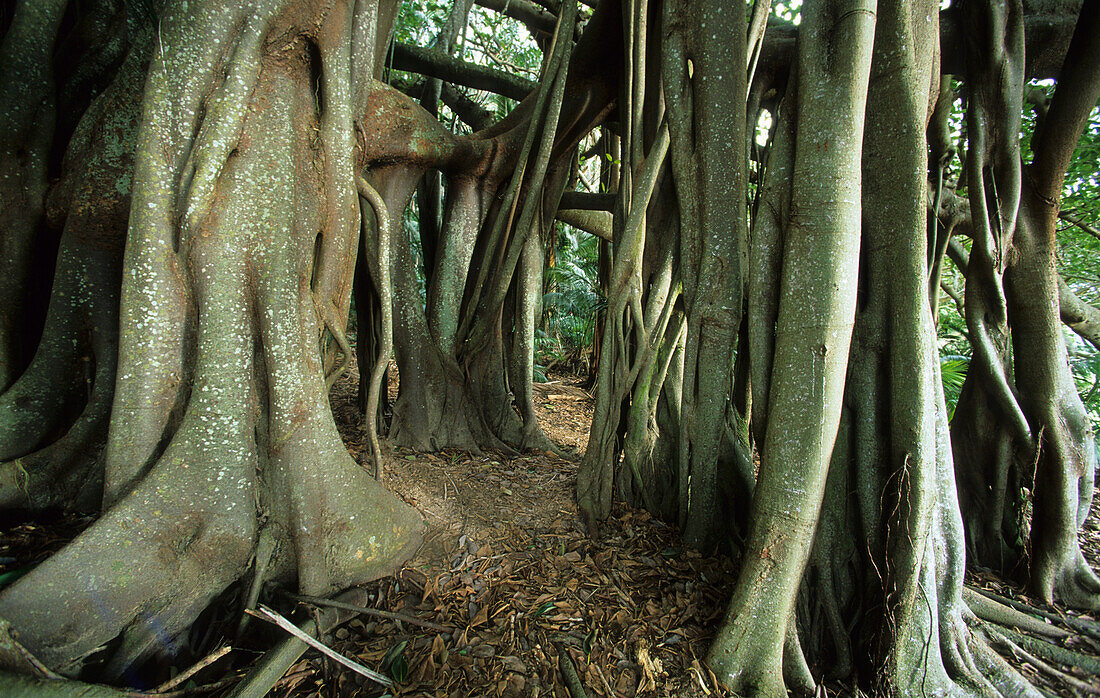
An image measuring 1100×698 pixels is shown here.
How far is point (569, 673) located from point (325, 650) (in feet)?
2.86

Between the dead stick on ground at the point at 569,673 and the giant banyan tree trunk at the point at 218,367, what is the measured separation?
88 cm

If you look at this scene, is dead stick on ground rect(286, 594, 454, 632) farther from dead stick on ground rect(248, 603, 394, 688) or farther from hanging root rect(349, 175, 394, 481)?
hanging root rect(349, 175, 394, 481)

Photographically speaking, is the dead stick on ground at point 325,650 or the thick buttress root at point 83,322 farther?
the thick buttress root at point 83,322

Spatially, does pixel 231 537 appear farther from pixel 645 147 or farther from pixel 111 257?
pixel 645 147

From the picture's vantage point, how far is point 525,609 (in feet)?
6.54

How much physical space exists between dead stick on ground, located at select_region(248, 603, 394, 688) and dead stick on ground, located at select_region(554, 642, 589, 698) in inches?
23.8

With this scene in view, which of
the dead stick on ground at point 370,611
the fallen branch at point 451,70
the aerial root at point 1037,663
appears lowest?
the aerial root at point 1037,663

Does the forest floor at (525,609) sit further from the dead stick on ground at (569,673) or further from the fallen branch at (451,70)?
the fallen branch at (451,70)

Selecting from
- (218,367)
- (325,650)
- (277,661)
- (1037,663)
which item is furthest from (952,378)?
(218,367)

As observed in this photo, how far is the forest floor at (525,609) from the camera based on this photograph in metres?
1.68

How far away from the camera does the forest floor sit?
1.68 m

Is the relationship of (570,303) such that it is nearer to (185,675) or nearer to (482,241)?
(482,241)

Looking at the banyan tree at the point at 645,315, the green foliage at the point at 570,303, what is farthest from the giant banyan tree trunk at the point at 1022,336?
the green foliage at the point at 570,303

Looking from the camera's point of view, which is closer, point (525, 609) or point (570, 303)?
point (525, 609)
